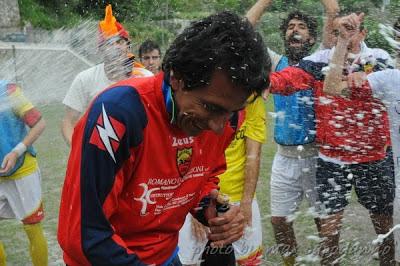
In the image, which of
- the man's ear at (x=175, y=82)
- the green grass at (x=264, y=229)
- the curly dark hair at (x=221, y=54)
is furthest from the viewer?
the green grass at (x=264, y=229)

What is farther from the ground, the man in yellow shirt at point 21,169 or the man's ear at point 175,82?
the man's ear at point 175,82

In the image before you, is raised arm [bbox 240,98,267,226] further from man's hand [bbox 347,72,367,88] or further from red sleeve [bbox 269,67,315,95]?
man's hand [bbox 347,72,367,88]

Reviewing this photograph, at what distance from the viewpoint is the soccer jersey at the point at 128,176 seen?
80.3 inches

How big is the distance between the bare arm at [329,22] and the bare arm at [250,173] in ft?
3.20

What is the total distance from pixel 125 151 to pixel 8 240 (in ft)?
13.8

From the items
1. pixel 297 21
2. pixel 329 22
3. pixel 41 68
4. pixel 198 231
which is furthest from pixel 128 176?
pixel 41 68

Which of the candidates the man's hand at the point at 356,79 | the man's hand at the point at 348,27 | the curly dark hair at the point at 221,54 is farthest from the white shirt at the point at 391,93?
the curly dark hair at the point at 221,54

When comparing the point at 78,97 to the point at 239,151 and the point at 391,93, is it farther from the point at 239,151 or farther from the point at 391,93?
the point at 391,93

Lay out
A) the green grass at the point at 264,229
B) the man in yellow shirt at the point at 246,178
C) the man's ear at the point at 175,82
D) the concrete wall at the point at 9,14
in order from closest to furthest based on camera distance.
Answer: the man's ear at the point at 175,82, the man in yellow shirt at the point at 246,178, the green grass at the point at 264,229, the concrete wall at the point at 9,14

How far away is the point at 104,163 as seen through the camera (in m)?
2.03

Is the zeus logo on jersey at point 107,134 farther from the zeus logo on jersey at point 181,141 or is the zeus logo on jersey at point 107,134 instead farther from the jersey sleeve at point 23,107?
the jersey sleeve at point 23,107

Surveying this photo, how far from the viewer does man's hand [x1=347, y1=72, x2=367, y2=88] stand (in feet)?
13.9

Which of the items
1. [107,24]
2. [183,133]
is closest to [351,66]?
[107,24]

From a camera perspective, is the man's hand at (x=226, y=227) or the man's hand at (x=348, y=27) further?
the man's hand at (x=348, y=27)
